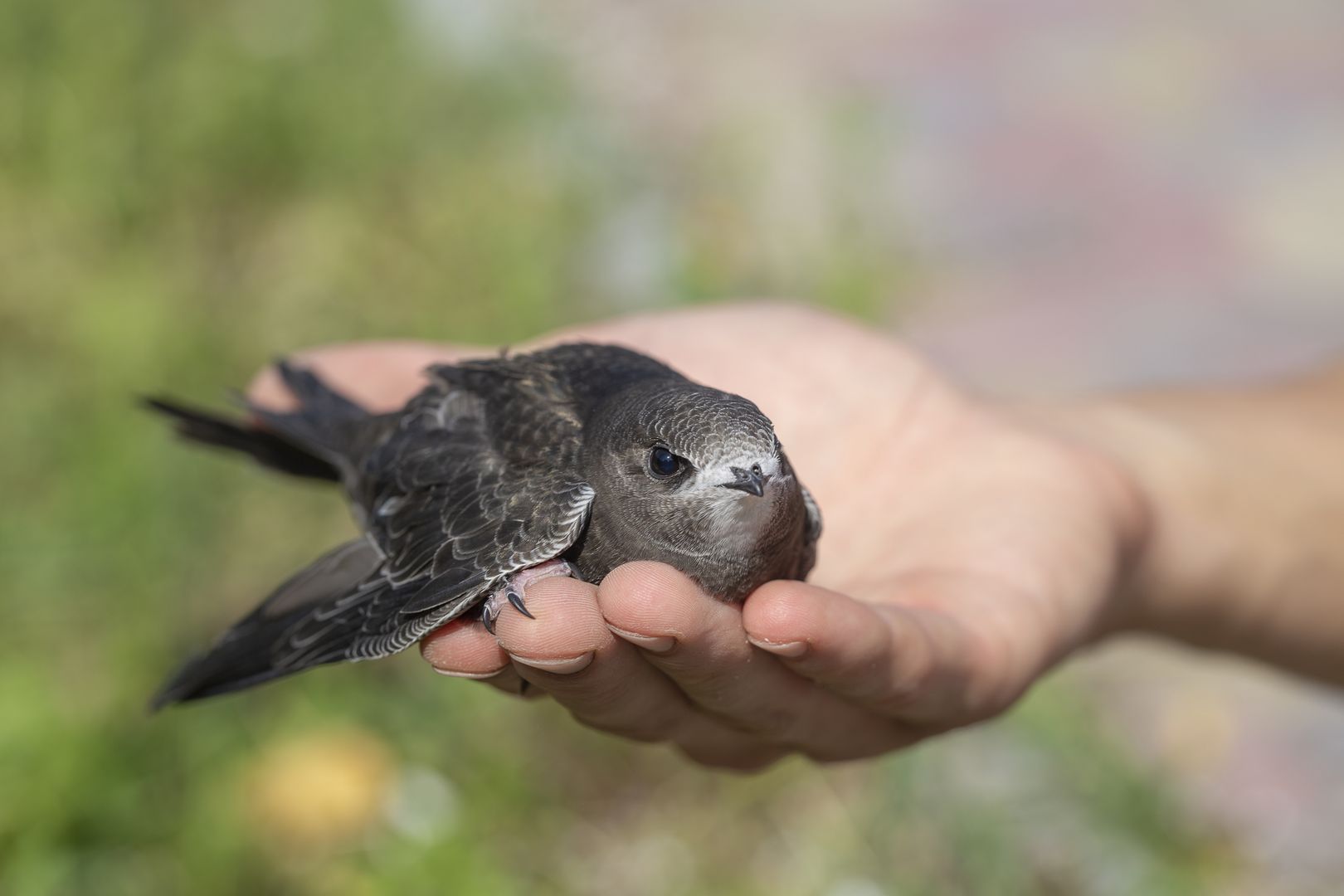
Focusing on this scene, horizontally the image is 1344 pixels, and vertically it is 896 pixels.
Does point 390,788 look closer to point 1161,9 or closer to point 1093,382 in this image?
point 1093,382

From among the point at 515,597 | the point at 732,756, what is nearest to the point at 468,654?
the point at 515,597

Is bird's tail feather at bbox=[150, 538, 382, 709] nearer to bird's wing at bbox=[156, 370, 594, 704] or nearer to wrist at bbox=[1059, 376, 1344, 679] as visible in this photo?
bird's wing at bbox=[156, 370, 594, 704]

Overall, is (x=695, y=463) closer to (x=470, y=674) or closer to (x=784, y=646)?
(x=784, y=646)

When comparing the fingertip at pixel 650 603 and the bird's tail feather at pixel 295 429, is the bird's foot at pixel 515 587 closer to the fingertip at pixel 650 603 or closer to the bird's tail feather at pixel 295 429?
the fingertip at pixel 650 603

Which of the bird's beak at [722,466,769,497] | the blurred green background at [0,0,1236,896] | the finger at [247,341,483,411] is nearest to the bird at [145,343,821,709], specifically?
the bird's beak at [722,466,769,497]

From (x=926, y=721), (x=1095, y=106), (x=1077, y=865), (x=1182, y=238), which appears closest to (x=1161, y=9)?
(x=1095, y=106)

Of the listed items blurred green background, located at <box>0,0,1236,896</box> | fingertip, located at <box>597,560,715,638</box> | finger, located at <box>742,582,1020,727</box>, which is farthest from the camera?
blurred green background, located at <box>0,0,1236,896</box>

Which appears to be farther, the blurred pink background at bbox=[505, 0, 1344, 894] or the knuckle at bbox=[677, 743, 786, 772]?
the blurred pink background at bbox=[505, 0, 1344, 894]
